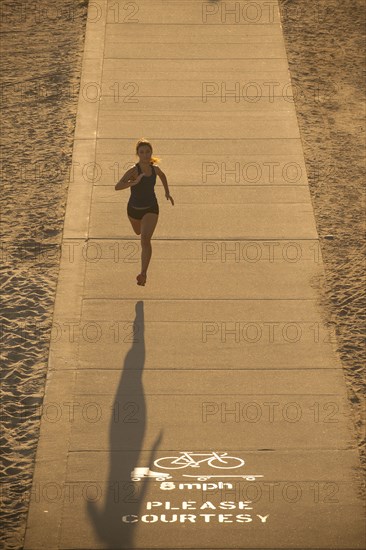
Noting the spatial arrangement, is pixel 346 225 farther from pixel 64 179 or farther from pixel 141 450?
pixel 141 450

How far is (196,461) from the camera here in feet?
35.9

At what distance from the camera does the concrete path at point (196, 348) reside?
10.3 metres

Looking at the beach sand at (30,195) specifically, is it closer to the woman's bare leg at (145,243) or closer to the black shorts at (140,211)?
the woman's bare leg at (145,243)

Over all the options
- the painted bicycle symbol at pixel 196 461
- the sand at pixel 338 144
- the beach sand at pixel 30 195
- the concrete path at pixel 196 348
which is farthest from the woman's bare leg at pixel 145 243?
the painted bicycle symbol at pixel 196 461

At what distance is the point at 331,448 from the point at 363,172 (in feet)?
21.2

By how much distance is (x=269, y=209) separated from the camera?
15531 mm

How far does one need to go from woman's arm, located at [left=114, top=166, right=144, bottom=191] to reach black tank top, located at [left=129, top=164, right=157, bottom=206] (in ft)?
0.18

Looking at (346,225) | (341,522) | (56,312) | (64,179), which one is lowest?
(341,522)

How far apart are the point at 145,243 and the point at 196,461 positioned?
3.35 meters

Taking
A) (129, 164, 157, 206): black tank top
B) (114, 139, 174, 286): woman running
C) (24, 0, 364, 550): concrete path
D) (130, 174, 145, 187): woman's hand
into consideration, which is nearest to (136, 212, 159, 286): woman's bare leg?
(114, 139, 174, 286): woman running

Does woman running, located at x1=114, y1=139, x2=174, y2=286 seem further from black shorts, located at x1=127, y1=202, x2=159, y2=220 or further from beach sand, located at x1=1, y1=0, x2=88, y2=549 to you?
beach sand, located at x1=1, y1=0, x2=88, y2=549

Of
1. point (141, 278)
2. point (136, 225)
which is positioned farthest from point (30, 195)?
point (141, 278)

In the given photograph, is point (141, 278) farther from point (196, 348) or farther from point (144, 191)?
point (196, 348)

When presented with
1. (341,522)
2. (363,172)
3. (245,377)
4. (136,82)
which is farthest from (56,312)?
(136,82)
